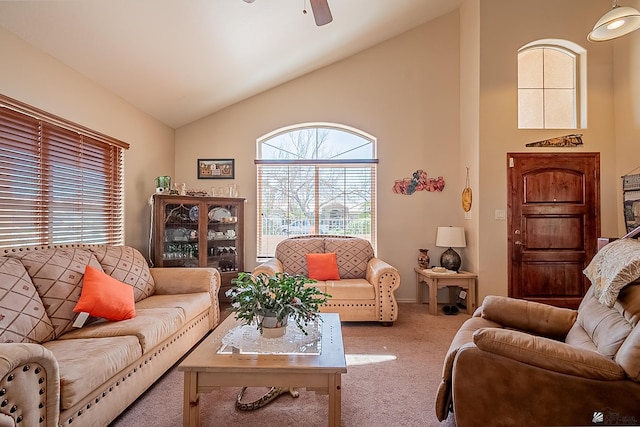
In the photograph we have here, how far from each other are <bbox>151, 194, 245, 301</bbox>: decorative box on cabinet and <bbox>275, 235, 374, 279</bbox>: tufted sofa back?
71cm

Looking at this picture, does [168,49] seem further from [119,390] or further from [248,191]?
[119,390]

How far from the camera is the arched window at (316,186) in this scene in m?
4.84

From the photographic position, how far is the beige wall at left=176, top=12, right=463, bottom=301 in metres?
4.72

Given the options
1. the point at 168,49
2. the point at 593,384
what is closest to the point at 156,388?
the point at 593,384

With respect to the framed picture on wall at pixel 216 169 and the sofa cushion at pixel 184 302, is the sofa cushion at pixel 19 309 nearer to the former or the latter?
the sofa cushion at pixel 184 302

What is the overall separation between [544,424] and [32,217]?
11.3 feet

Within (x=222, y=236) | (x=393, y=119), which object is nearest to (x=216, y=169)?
(x=222, y=236)

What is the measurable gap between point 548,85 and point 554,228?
1786 mm

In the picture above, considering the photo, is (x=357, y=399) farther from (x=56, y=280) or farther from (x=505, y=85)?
(x=505, y=85)

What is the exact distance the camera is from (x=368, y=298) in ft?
12.1

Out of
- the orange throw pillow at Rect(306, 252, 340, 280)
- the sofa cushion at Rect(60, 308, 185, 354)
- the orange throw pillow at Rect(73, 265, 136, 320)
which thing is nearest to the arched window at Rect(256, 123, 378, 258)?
the orange throw pillow at Rect(306, 252, 340, 280)

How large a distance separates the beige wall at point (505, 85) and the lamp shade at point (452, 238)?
25cm

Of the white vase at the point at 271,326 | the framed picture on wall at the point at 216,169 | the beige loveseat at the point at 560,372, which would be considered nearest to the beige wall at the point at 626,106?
the beige loveseat at the point at 560,372

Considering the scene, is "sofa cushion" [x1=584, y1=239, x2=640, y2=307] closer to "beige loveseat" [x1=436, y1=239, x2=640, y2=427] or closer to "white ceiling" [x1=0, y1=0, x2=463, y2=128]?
"beige loveseat" [x1=436, y1=239, x2=640, y2=427]
